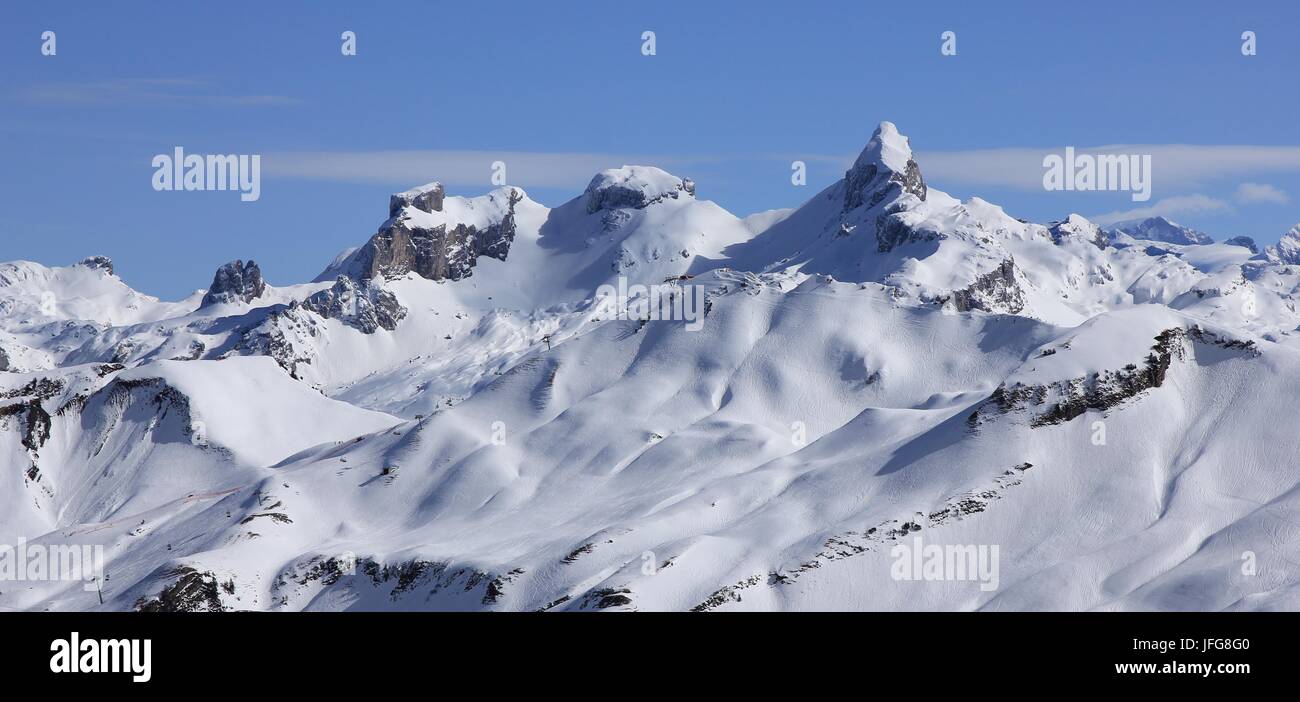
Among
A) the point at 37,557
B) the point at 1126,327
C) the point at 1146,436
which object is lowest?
the point at 37,557

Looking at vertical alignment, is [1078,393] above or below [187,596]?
above

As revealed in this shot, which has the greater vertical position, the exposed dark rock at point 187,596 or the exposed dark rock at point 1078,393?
the exposed dark rock at point 1078,393

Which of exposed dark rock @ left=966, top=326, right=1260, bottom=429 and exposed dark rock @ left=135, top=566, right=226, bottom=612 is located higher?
exposed dark rock @ left=966, top=326, right=1260, bottom=429

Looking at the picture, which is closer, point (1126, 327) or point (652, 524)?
point (652, 524)

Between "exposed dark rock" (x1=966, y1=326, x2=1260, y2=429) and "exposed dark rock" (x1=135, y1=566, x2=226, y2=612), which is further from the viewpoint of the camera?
"exposed dark rock" (x1=966, y1=326, x2=1260, y2=429)

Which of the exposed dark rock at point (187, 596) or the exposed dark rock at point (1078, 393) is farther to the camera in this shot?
the exposed dark rock at point (1078, 393)

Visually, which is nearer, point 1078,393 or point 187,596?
point 187,596
